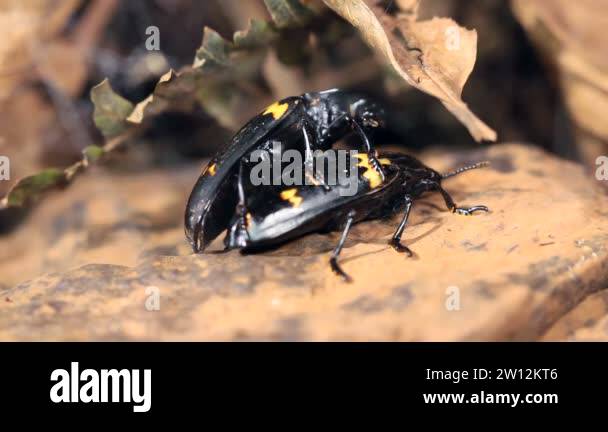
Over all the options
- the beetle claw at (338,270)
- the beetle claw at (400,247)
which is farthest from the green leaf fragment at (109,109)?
the beetle claw at (400,247)

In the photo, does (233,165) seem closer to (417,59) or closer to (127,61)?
(417,59)

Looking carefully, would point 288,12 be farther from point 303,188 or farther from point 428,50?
point 303,188

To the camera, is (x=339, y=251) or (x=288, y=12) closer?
(x=339, y=251)

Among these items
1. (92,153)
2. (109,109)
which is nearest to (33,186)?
(92,153)

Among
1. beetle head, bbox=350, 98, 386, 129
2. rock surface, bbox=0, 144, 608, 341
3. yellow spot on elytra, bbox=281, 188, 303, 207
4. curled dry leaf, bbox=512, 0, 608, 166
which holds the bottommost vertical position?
rock surface, bbox=0, 144, 608, 341

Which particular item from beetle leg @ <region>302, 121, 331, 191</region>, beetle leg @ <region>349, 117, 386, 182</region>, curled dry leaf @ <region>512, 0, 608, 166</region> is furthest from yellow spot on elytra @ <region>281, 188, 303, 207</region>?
curled dry leaf @ <region>512, 0, 608, 166</region>

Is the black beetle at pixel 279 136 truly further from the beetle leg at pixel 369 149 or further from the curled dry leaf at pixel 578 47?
the curled dry leaf at pixel 578 47

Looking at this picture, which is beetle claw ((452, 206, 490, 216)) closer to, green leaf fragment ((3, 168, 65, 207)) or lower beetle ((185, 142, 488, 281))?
lower beetle ((185, 142, 488, 281))
